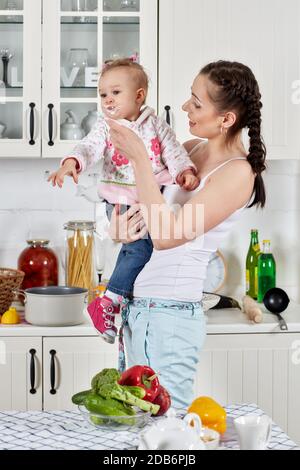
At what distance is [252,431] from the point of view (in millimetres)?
1387

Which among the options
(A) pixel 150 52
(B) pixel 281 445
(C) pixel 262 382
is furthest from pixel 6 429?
(A) pixel 150 52

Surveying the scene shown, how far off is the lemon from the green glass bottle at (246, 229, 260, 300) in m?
1.04

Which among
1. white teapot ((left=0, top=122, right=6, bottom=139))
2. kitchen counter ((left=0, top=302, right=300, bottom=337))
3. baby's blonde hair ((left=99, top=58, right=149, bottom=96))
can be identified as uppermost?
baby's blonde hair ((left=99, top=58, right=149, bottom=96))

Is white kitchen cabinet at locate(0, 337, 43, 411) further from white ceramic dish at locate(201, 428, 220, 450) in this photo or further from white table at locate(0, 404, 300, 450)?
white ceramic dish at locate(201, 428, 220, 450)

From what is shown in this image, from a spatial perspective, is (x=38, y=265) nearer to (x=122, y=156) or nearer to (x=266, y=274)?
(x=266, y=274)

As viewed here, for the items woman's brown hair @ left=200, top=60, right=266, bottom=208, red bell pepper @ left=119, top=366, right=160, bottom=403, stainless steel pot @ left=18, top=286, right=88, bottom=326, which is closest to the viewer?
red bell pepper @ left=119, top=366, right=160, bottom=403

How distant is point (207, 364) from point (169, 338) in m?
0.92

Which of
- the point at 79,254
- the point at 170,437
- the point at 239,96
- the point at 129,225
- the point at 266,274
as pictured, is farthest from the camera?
the point at 266,274

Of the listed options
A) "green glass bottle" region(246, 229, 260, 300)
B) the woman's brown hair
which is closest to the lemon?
"green glass bottle" region(246, 229, 260, 300)

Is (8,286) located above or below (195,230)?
below

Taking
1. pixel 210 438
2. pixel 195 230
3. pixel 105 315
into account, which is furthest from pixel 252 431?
pixel 105 315

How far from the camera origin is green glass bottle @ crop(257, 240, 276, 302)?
3.34m

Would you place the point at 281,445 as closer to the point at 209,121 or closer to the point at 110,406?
the point at 110,406

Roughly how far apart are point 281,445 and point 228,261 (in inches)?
81.6
